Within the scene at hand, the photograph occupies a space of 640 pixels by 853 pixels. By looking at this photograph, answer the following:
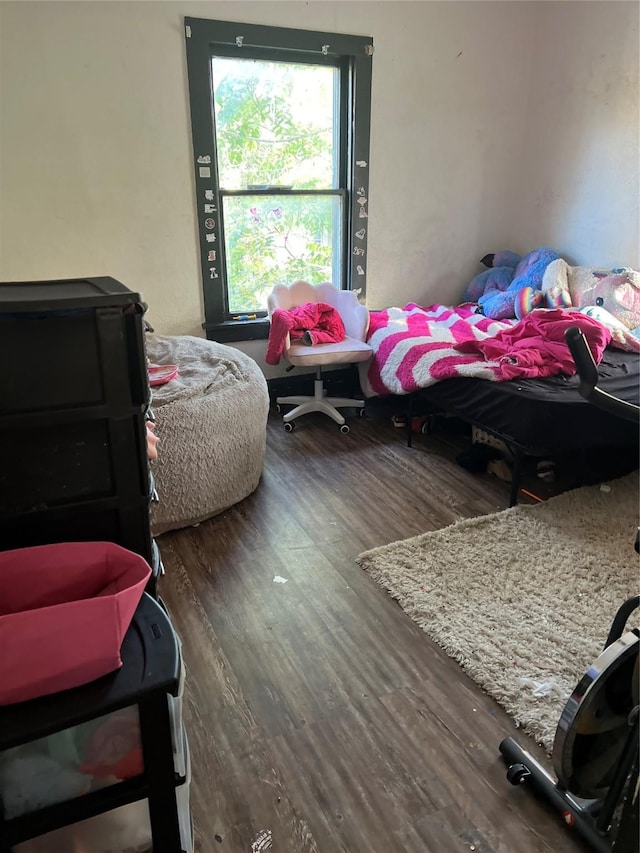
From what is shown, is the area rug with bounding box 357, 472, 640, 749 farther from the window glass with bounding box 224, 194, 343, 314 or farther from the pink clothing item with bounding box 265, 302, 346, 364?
the window glass with bounding box 224, 194, 343, 314

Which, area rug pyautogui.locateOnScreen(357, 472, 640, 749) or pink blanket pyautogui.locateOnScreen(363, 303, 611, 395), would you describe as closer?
area rug pyautogui.locateOnScreen(357, 472, 640, 749)

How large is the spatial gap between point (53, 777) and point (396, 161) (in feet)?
12.3

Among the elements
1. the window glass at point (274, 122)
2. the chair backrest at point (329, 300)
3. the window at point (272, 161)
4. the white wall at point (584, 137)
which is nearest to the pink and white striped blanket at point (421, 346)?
the chair backrest at point (329, 300)

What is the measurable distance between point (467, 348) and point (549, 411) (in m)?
0.69

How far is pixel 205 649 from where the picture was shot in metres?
1.86

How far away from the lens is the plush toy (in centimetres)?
382

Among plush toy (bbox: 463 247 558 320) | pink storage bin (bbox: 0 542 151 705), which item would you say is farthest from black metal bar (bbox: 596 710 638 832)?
plush toy (bbox: 463 247 558 320)

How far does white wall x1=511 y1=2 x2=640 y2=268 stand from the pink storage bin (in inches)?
144

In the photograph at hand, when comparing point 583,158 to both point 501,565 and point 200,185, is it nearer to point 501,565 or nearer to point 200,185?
point 200,185

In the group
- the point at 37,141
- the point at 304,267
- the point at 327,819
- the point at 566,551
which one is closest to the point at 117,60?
the point at 37,141

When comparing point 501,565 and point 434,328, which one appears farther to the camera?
point 434,328

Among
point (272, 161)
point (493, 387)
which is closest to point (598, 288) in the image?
point (493, 387)

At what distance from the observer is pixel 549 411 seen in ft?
A: 8.07

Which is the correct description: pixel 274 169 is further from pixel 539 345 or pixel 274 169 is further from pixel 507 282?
pixel 539 345
